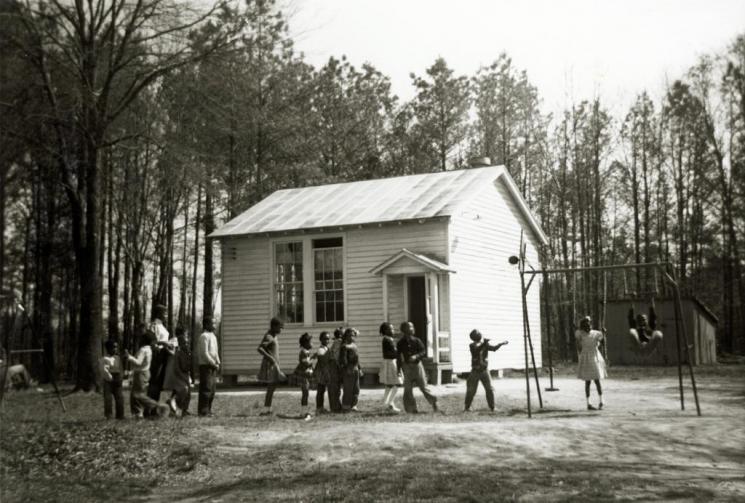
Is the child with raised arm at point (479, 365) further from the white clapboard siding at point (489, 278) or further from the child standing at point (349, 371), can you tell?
the white clapboard siding at point (489, 278)

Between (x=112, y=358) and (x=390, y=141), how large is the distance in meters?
29.2

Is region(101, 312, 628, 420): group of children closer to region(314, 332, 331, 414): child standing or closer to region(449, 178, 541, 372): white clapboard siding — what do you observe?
region(314, 332, 331, 414): child standing

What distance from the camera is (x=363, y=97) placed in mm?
41875

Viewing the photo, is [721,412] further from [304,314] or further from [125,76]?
[125,76]

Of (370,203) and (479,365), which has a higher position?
(370,203)

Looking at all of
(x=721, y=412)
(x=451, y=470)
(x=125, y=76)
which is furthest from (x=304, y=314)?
(x=451, y=470)

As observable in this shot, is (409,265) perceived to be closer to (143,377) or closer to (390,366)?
(390,366)

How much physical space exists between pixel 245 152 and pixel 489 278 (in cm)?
1491

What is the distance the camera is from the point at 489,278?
77.3ft

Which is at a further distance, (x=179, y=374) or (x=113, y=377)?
(x=179, y=374)

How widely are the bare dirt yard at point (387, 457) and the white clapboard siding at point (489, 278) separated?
24.4 feet

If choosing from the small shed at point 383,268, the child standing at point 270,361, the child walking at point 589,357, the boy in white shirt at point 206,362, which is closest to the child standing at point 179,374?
the boy in white shirt at point 206,362

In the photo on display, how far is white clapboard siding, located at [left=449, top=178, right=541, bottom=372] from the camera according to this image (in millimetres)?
21578

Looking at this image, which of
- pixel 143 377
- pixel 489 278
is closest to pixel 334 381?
pixel 143 377
